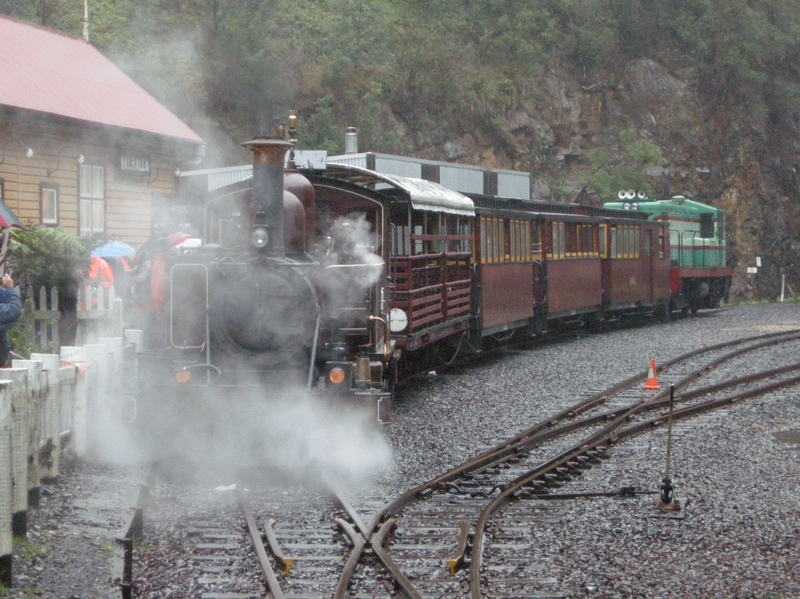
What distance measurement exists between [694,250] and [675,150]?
1521 cm

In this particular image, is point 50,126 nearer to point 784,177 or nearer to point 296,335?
point 296,335

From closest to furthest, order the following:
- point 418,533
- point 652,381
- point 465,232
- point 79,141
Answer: point 418,533
point 652,381
point 465,232
point 79,141

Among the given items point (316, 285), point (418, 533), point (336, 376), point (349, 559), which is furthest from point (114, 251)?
point (349, 559)

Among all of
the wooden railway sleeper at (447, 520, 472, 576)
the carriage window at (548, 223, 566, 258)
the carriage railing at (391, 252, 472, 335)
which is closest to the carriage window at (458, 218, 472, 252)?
the carriage railing at (391, 252, 472, 335)

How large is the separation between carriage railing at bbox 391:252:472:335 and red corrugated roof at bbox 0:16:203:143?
719 cm

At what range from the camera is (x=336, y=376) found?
873cm

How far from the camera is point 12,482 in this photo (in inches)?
245

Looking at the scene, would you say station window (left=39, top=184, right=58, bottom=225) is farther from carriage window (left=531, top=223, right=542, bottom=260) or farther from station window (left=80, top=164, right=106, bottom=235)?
carriage window (left=531, top=223, right=542, bottom=260)

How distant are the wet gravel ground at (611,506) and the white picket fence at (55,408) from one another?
224mm

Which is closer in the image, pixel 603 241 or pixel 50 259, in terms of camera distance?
pixel 50 259

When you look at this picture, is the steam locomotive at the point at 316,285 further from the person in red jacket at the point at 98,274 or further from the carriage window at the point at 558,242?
the carriage window at the point at 558,242

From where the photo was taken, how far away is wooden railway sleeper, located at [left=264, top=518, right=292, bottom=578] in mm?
6031

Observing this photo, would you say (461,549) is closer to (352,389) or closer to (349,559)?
(349,559)

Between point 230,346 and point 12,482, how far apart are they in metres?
2.78
